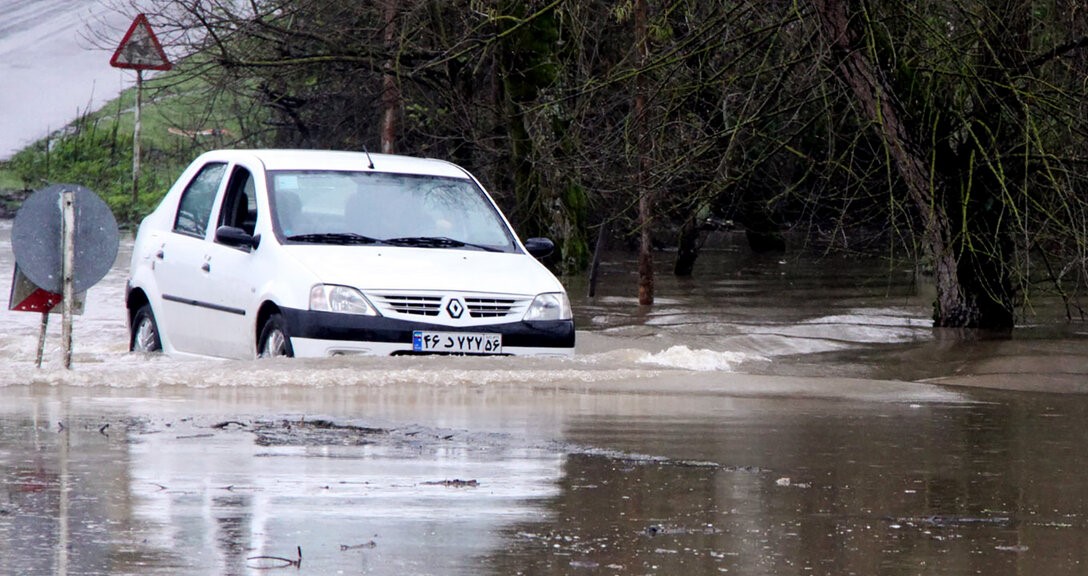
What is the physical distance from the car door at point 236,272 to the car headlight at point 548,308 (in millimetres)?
1573

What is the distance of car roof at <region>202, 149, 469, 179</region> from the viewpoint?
1141 centimetres

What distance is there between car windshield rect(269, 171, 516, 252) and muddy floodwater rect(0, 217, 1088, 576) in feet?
3.37

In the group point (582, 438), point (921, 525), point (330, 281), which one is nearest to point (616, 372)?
point (330, 281)

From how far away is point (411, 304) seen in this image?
33.2 feet

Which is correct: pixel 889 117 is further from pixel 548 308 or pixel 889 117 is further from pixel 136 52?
pixel 136 52

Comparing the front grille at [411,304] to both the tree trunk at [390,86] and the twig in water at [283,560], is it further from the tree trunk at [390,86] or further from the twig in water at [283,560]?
the tree trunk at [390,86]

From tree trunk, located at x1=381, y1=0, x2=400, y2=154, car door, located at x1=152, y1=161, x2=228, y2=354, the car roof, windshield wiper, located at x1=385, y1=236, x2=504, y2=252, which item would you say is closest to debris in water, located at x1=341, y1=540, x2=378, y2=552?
windshield wiper, located at x1=385, y1=236, x2=504, y2=252

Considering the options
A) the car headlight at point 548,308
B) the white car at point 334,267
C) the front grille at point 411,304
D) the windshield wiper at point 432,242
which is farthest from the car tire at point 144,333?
the car headlight at point 548,308

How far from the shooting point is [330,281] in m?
10.0

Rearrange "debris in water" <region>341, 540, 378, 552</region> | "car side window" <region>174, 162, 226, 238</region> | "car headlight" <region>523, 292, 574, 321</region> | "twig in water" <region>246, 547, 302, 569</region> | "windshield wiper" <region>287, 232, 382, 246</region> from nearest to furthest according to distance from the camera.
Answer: "twig in water" <region>246, 547, 302, 569</region> → "debris in water" <region>341, 540, 378, 552</region> → "car headlight" <region>523, 292, 574, 321</region> → "windshield wiper" <region>287, 232, 382, 246</region> → "car side window" <region>174, 162, 226, 238</region>

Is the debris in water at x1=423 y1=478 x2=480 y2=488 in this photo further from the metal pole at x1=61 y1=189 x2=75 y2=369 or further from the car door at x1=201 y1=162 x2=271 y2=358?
the car door at x1=201 y1=162 x2=271 y2=358

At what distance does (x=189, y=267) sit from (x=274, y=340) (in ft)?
4.28

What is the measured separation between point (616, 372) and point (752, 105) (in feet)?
16.2

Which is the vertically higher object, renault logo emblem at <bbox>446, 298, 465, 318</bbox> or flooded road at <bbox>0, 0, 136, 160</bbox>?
flooded road at <bbox>0, 0, 136, 160</bbox>
